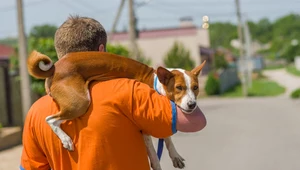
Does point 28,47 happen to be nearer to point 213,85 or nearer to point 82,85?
point 82,85

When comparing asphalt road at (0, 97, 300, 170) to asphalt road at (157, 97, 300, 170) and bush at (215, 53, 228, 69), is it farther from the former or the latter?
bush at (215, 53, 228, 69)

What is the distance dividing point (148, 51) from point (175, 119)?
159ft

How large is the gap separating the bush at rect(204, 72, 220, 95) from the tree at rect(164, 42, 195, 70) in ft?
15.9

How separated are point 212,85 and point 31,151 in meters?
38.8

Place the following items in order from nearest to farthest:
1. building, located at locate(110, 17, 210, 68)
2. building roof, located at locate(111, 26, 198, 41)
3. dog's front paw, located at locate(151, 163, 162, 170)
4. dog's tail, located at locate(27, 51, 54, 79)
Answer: dog's tail, located at locate(27, 51, 54, 79)
dog's front paw, located at locate(151, 163, 162, 170)
building, located at locate(110, 17, 210, 68)
building roof, located at locate(111, 26, 198, 41)

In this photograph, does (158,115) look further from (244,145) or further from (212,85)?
(212,85)

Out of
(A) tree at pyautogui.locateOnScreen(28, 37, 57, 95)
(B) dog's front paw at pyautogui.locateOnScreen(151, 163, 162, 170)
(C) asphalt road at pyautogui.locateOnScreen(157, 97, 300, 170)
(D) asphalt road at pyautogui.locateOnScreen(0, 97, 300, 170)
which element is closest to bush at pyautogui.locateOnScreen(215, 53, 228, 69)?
(C) asphalt road at pyautogui.locateOnScreen(157, 97, 300, 170)

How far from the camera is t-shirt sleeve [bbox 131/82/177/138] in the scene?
268 cm

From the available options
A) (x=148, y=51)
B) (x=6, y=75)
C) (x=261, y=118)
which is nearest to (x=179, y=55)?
(x=148, y=51)

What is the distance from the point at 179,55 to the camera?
47469mm

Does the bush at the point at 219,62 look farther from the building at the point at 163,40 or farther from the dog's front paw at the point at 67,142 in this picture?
the dog's front paw at the point at 67,142

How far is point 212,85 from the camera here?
4153cm

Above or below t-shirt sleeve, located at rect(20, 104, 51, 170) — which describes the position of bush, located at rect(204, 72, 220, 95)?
A: below

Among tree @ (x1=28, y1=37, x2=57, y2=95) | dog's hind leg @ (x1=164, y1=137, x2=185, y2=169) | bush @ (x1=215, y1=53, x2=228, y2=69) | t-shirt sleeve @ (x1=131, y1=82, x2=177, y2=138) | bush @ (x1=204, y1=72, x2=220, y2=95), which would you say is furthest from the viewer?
bush @ (x1=215, y1=53, x2=228, y2=69)
